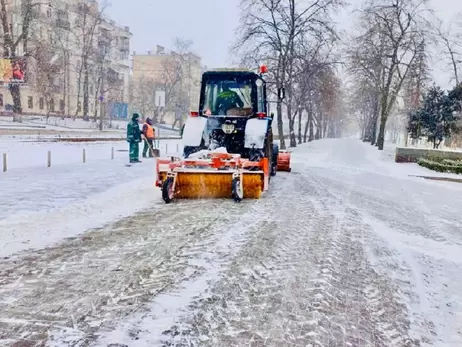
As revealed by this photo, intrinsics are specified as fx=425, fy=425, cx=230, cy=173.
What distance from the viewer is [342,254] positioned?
494 cm

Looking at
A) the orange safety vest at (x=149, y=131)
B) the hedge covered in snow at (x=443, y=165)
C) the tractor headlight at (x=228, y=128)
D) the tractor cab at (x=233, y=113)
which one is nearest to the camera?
the tractor cab at (x=233, y=113)

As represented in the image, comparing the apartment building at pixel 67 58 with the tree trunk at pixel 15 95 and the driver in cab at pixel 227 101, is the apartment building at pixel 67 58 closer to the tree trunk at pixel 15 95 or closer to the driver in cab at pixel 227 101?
the tree trunk at pixel 15 95

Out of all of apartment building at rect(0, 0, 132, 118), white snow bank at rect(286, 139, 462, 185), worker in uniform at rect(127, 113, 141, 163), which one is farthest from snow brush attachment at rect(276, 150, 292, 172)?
apartment building at rect(0, 0, 132, 118)

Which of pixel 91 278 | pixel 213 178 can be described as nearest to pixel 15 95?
pixel 213 178

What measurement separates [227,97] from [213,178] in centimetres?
289

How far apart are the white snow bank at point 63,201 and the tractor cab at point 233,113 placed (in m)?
1.89

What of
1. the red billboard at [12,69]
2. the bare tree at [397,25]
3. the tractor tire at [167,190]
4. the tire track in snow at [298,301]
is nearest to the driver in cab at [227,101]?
the tractor tire at [167,190]

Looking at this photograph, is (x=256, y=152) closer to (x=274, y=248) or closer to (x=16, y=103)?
(x=274, y=248)

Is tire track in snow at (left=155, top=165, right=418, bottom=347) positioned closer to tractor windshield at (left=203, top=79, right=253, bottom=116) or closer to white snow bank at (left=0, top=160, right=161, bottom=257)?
white snow bank at (left=0, top=160, right=161, bottom=257)

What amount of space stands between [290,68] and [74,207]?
65.0 ft

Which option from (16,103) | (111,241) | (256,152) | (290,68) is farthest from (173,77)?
(111,241)

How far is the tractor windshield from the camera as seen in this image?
33.0ft

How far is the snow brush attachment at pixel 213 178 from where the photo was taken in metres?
7.81

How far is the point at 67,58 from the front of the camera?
162ft
